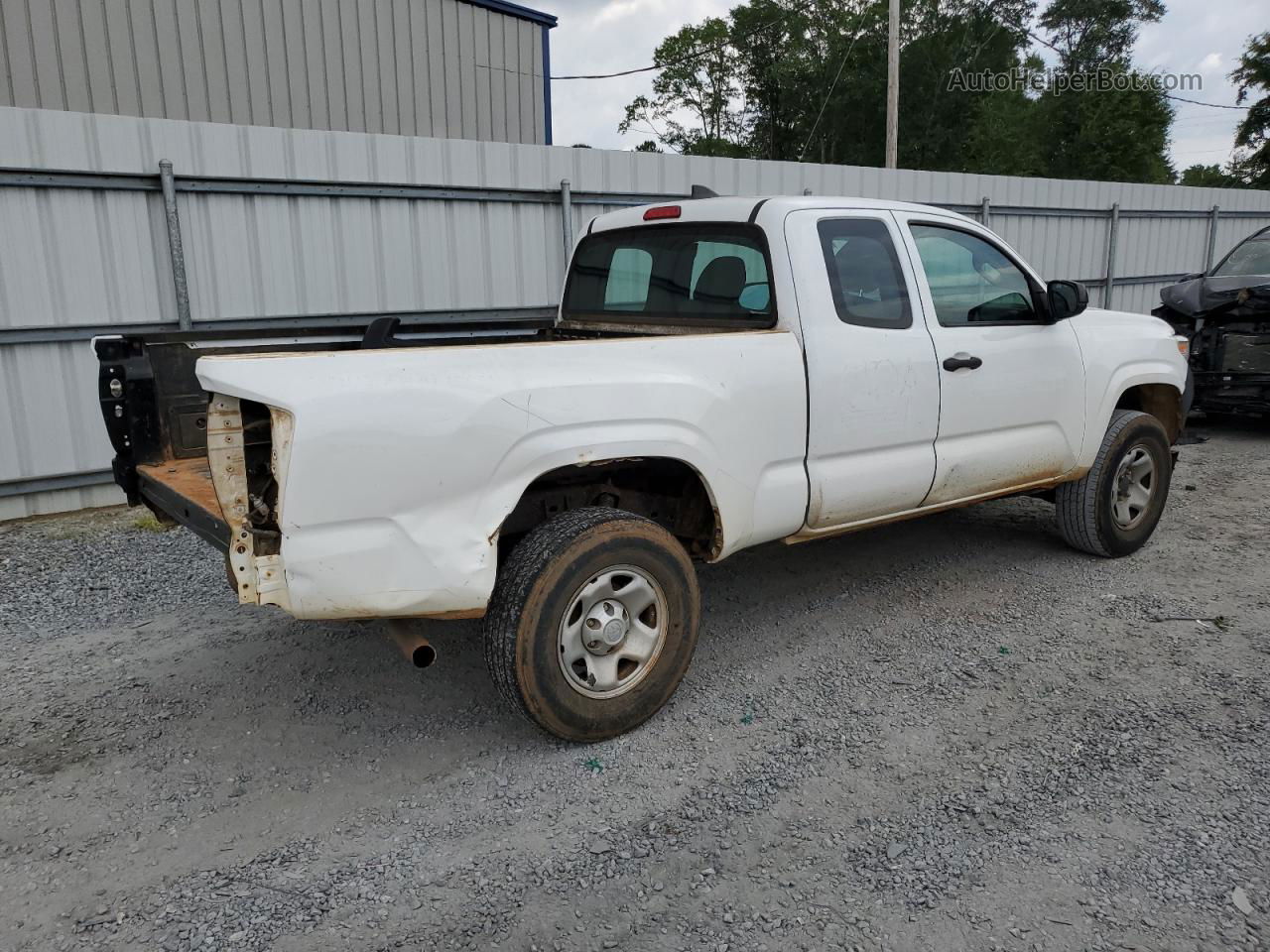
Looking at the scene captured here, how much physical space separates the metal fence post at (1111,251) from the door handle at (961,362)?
10.7 metres

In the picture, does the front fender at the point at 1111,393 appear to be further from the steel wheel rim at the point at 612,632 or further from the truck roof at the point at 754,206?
the steel wheel rim at the point at 612,632

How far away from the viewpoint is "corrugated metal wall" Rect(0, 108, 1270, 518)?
6168mm

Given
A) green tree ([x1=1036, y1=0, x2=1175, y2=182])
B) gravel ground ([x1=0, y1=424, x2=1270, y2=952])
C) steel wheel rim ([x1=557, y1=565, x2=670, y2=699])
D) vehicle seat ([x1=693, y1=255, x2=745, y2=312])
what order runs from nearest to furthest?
1. gravel ground ([x1=0, y1=424, x2=1270, y2=952])
2. steel wheel rim ([x1=557, y1=565, x2=670, y2=699])
3. vehicle seat ([x1=693, y1=255, x2=745, y2=312])
4. green tree ([x1=1036, y1=0, x2=1175, y2=182])

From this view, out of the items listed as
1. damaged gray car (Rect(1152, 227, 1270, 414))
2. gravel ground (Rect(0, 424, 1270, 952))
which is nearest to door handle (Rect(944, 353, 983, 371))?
gravel ground (Rect(0, 424, 1270, 952))

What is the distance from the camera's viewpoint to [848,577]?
5.09 metres

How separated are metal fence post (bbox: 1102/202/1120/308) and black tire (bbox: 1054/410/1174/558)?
924cm

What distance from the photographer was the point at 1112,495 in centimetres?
516

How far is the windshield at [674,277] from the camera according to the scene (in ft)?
12.9

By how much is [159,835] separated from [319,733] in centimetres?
70

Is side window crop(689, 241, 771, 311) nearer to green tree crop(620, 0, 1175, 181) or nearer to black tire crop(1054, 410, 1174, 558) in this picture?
black tire crop(1054, 410, 1174, 558)

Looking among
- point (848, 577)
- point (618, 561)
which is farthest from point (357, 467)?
point (848, 577)

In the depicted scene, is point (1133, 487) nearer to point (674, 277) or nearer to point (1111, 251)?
point (674, 277)

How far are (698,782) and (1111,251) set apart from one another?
13062 mm

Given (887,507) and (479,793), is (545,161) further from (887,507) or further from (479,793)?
(479,793)
